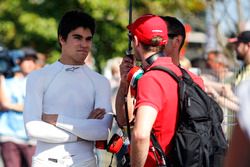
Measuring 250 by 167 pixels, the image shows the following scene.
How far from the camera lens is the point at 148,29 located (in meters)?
4.71

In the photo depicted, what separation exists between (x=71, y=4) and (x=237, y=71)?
30.6 ft

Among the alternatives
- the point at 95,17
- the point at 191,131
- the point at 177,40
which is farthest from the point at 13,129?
the point at 95,17

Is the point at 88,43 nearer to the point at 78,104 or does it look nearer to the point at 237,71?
the point at 78,104

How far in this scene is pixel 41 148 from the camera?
16.9 ft

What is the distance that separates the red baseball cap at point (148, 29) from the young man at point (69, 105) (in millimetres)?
598

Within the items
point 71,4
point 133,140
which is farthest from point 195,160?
point 71,4

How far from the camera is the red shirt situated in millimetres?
4395

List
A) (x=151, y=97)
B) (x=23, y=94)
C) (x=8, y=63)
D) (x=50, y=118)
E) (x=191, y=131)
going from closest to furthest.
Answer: (x=151, y=97) → (x=191, y=131) → (x=50, y=118) → (x=23, y=94) → (x=8, y=63)

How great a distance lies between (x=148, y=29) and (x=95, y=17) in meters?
11.3

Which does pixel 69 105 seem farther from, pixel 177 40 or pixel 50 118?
pixel 177 40

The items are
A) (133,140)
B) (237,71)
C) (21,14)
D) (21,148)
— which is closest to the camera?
(133,140)

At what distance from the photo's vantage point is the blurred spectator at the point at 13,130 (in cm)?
909

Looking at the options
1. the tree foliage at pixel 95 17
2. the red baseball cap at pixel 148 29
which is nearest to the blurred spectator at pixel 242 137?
the red baseball cap at pixel 148 29

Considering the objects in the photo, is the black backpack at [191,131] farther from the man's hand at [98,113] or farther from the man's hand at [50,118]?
the man's hand at [50,118]
